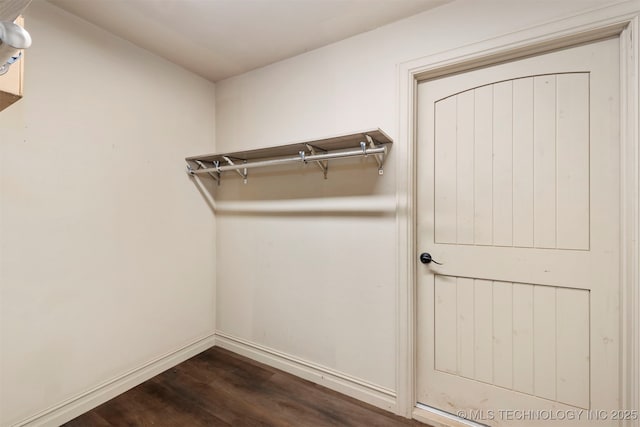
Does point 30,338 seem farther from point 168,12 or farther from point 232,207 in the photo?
point 168,12

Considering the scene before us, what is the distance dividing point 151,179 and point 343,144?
1.47 meters

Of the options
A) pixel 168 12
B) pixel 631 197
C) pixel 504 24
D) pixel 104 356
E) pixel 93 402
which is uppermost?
pixel 168 12

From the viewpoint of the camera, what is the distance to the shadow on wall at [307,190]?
185 cm

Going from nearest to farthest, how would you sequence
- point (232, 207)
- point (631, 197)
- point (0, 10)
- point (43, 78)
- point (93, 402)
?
point (0, 10)
point (631, 197)
point (43, 78)
point (93, 402)
point (232, 207)

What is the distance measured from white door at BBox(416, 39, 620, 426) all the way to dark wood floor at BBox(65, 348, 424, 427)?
1.75 ft

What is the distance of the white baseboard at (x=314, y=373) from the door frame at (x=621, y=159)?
4.5 inches

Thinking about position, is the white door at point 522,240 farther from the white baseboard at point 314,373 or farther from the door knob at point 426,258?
the white baseboard at point 314,373

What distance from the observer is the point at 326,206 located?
2.05 metres

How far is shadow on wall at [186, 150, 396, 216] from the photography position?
73.0 inches

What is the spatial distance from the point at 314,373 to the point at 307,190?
1341 millimetres

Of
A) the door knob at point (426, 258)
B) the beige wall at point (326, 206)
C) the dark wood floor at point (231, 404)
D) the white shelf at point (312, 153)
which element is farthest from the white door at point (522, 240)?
the dark wood floor at point (231, 404)

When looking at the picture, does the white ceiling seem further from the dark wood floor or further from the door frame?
the dark wood floor

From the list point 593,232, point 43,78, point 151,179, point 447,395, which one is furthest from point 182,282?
point 593,232

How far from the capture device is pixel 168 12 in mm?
1703
